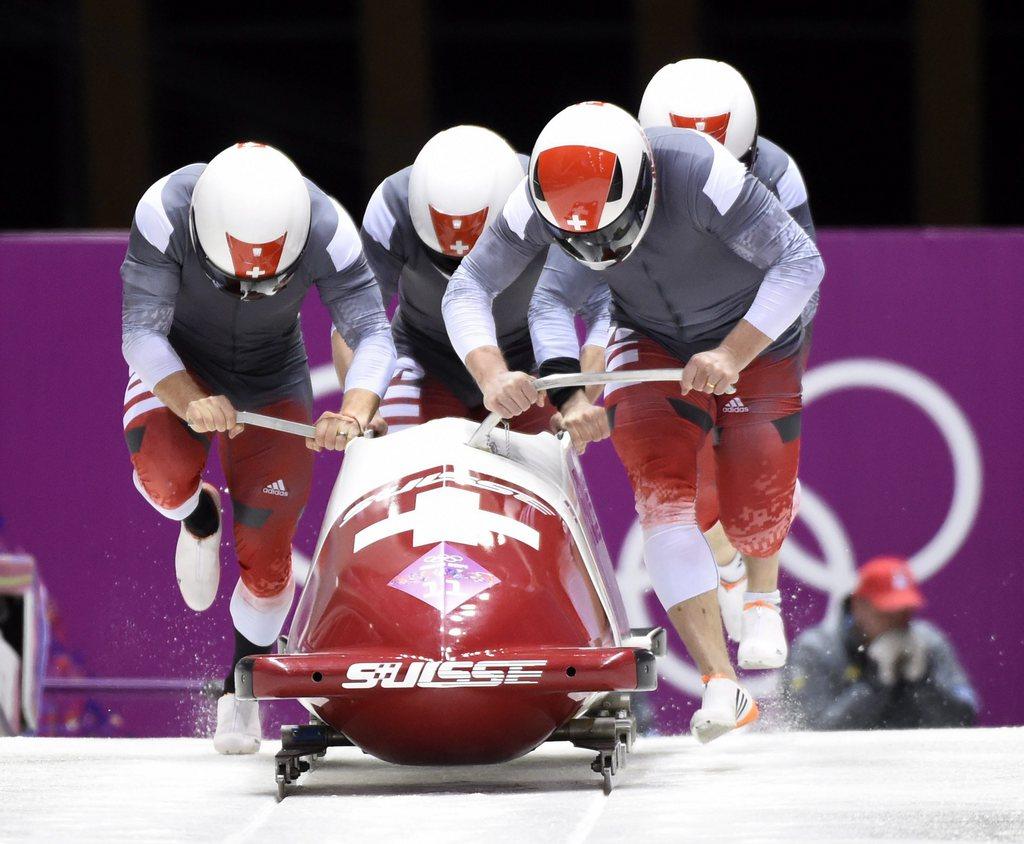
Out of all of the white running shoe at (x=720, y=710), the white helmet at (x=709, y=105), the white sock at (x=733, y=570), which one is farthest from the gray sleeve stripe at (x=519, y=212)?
the white sock at (x=733, y=570)

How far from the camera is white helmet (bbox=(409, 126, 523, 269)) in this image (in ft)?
16.5

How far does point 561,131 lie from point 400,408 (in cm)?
132

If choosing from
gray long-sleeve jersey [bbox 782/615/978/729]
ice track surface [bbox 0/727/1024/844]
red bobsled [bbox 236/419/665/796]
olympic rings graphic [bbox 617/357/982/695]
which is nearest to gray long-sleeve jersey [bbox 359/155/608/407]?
red bobsled [bbox 236/419/665/796]

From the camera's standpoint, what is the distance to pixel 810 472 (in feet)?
21.0

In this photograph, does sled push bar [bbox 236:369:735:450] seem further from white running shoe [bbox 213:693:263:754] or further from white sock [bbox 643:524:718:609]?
white running shoe [bbox 213:693:263:754]

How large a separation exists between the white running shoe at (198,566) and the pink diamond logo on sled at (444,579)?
1553mm

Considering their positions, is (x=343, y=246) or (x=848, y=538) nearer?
(x=343, y=246)

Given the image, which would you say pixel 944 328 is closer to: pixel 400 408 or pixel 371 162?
pixel 400 408

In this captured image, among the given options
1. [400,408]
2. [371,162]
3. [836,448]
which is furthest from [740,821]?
[371,162]

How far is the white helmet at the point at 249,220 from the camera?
14.6ft

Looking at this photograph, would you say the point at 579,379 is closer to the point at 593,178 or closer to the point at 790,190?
the point at 593,178

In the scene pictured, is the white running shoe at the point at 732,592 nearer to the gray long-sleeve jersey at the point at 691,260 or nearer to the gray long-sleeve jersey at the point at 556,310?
the gray long-sleeve jersey at the point at 556,310

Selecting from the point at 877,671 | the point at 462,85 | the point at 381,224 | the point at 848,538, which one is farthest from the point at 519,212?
the point at 462,85

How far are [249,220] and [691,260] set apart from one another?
1.08 m
